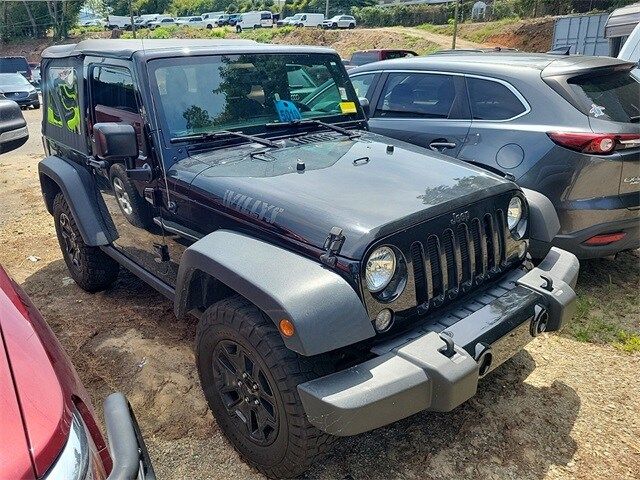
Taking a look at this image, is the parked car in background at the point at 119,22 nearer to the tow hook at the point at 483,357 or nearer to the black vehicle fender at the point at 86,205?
the black vehicle fender at the point at 86,205

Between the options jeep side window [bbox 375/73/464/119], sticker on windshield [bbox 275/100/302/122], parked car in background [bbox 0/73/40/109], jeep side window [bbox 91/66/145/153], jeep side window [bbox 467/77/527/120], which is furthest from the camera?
parked car in background [bbox 0/73/40/109]

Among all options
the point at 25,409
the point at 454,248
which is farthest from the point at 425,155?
the point at 25,409

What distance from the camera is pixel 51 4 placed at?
57.5 meters

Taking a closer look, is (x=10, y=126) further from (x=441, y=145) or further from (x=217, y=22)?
(x=217, y=22)

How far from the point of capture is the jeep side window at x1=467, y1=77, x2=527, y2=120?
4.45 meters

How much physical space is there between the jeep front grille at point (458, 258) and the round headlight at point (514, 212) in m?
0.16

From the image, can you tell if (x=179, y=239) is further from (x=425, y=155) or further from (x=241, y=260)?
(x=425, y=155)

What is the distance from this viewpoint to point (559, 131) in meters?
4.06

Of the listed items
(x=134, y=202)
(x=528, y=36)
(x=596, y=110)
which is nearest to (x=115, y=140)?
(x=134, y=202)

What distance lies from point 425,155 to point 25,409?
2496 millimetres

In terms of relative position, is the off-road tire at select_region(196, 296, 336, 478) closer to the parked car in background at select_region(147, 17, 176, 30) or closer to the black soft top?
the black soft top

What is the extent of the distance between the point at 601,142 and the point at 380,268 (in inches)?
100

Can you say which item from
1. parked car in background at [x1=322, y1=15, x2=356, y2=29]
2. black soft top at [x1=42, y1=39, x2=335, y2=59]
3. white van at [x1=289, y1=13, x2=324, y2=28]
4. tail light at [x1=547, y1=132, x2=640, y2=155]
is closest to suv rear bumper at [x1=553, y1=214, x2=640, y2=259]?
tail light at [x1=547, y1=132, x2=640, y2=155]

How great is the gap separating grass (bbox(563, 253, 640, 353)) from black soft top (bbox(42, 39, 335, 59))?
105 inches
